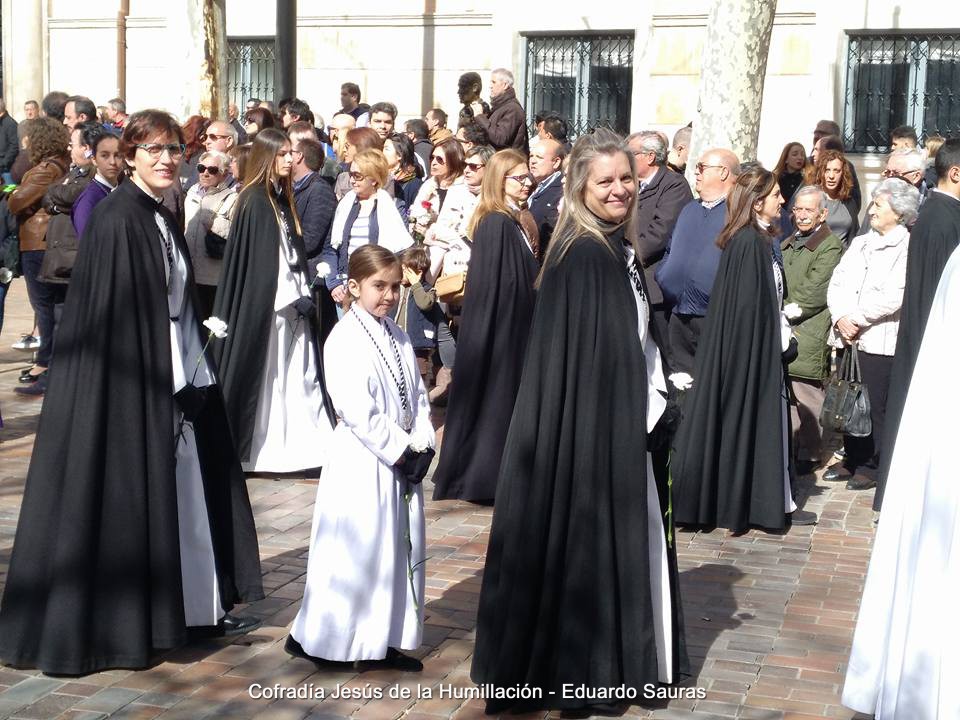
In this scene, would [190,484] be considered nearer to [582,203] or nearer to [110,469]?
[110,469]

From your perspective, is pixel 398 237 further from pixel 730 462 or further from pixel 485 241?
pixel 730 462

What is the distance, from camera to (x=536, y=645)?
16.6 feet

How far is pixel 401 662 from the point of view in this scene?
223 inches

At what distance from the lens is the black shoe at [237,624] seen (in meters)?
5.97

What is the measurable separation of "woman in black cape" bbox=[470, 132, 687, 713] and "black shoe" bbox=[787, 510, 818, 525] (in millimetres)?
3480

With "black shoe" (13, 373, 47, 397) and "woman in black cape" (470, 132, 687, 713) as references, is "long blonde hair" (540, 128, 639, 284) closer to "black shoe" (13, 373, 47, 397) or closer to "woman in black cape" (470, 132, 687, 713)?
"woman in black cape" (470, 132, 687, 713)

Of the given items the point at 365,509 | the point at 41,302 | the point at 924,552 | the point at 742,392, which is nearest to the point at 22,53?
the point at 41,302

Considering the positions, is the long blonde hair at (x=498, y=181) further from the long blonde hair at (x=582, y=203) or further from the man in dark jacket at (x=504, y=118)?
the man in dark jacket at (x=504, y=118)

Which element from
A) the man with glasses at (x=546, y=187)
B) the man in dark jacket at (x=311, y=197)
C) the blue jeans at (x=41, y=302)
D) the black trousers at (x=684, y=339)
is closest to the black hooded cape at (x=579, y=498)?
the black trousers at (x=684, y=339)

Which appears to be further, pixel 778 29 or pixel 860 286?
pixel 778 29

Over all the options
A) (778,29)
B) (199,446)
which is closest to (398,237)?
(199,446)

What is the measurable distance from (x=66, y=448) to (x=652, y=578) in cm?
222

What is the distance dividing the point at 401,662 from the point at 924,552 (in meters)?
2.11

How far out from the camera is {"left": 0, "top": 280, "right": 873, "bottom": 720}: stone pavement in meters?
5.29
